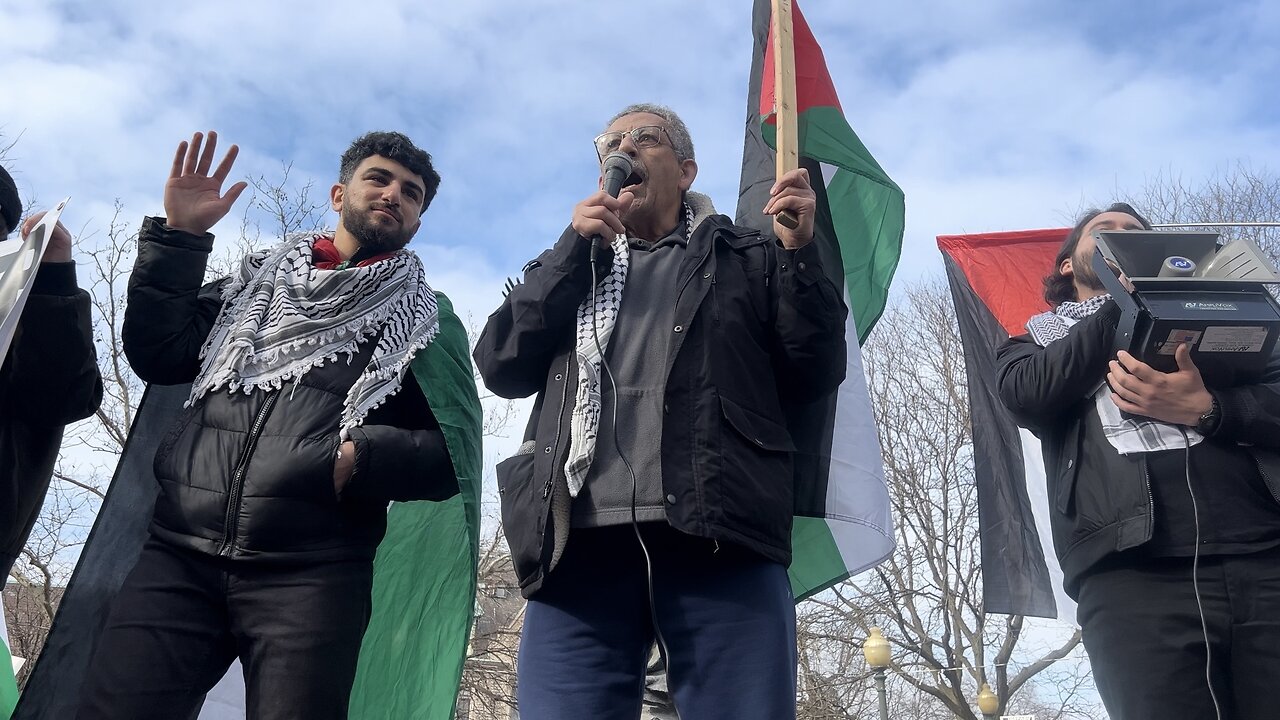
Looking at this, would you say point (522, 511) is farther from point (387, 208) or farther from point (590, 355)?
point (387, 208)

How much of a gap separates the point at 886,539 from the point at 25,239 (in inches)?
93.9

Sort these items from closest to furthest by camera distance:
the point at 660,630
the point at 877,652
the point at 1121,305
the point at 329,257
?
the point at 660,630 → the point at 1121,305 → the point at 329,257 → the point at 877,652

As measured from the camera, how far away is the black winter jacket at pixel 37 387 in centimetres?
280

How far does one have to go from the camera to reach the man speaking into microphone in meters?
2.13

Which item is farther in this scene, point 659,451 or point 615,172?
point 615,172

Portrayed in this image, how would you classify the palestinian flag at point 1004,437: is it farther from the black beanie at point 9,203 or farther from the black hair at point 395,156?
the black beanie at point 9,203

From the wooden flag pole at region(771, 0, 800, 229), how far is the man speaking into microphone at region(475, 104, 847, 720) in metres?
0.20

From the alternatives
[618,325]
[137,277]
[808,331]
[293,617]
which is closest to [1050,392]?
[808,331]

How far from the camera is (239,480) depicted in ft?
8.49

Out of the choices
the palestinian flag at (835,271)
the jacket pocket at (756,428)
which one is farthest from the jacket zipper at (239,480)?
the palestinian flag at (835,271)

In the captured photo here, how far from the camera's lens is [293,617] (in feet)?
8.13

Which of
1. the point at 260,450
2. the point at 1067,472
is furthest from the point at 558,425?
the point at 1067,472

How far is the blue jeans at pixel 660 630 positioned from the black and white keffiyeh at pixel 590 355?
0.49 ft

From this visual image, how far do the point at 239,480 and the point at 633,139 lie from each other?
1327 millimetres
